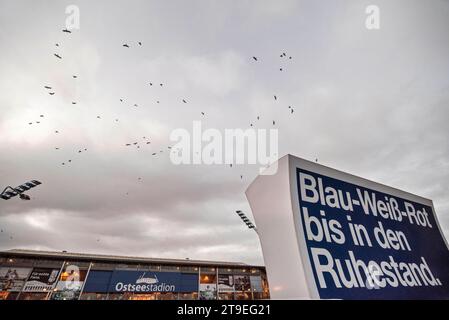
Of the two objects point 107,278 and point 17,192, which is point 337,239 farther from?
point 107,278

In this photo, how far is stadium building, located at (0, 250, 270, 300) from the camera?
34.4m

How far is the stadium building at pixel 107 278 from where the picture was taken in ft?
113

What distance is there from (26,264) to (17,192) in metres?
34.0

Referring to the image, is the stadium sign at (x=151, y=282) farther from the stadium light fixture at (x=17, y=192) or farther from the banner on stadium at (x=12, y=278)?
the stadium light fixture at (x=17, y=192)

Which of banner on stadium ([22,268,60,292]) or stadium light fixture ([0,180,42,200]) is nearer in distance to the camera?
stadium light fixture ([0,180,42,200])

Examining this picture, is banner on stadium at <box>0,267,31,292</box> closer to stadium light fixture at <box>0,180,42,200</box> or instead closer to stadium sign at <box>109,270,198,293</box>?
stadium sign at <box>109,270,198,293</box>

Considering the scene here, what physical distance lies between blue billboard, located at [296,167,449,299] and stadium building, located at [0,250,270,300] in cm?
4177

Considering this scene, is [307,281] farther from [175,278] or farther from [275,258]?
[175,278]

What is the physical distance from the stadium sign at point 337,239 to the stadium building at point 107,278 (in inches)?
1648

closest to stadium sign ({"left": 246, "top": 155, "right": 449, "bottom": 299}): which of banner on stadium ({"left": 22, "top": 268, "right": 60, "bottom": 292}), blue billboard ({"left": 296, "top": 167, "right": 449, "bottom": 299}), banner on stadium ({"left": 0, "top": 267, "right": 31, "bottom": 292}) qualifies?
blue billboard ({"left": 296, "top": 167, "right": 449, "bottom": 299})

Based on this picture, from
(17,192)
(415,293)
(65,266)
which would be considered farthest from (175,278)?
(415,293)

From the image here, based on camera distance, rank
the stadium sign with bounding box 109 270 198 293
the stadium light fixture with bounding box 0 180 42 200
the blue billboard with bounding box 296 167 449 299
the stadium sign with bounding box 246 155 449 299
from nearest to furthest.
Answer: the stadium sign with bounding box 246 155 449 299
the blue billboard with bounding box 296 167 449 299
the stadium light fixture with bounding box 0 180 42 200
the stadium sign with bounding box 109 270 198 293

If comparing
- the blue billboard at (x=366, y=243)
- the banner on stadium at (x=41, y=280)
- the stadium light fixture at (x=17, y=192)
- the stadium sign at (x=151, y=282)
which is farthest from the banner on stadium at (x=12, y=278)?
the blue billboard at (x=366, y=243)
